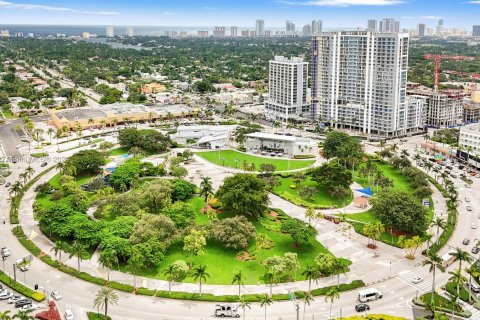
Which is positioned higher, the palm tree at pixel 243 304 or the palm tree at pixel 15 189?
the palm tree at pixel 15 189

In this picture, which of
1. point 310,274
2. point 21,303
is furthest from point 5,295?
point 310,274

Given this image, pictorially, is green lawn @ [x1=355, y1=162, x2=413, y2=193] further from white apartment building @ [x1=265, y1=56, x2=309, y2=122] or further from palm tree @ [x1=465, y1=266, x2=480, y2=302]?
white apartment building @ [x1=265, y1=56, x2=309, y2=122]

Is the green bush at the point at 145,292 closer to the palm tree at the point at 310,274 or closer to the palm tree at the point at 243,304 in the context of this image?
the palm tree at the point at 243,304

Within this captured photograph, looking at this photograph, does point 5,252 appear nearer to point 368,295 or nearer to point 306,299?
point 306,299

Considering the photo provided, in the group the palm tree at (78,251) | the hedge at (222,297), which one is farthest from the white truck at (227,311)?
the palm tree at (78,251)

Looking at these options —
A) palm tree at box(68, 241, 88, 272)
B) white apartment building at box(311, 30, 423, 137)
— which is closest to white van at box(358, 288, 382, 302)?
palm tree at box(68, 241, 88, 272)

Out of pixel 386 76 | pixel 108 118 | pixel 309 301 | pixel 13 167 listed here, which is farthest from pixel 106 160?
pixel 386 76
